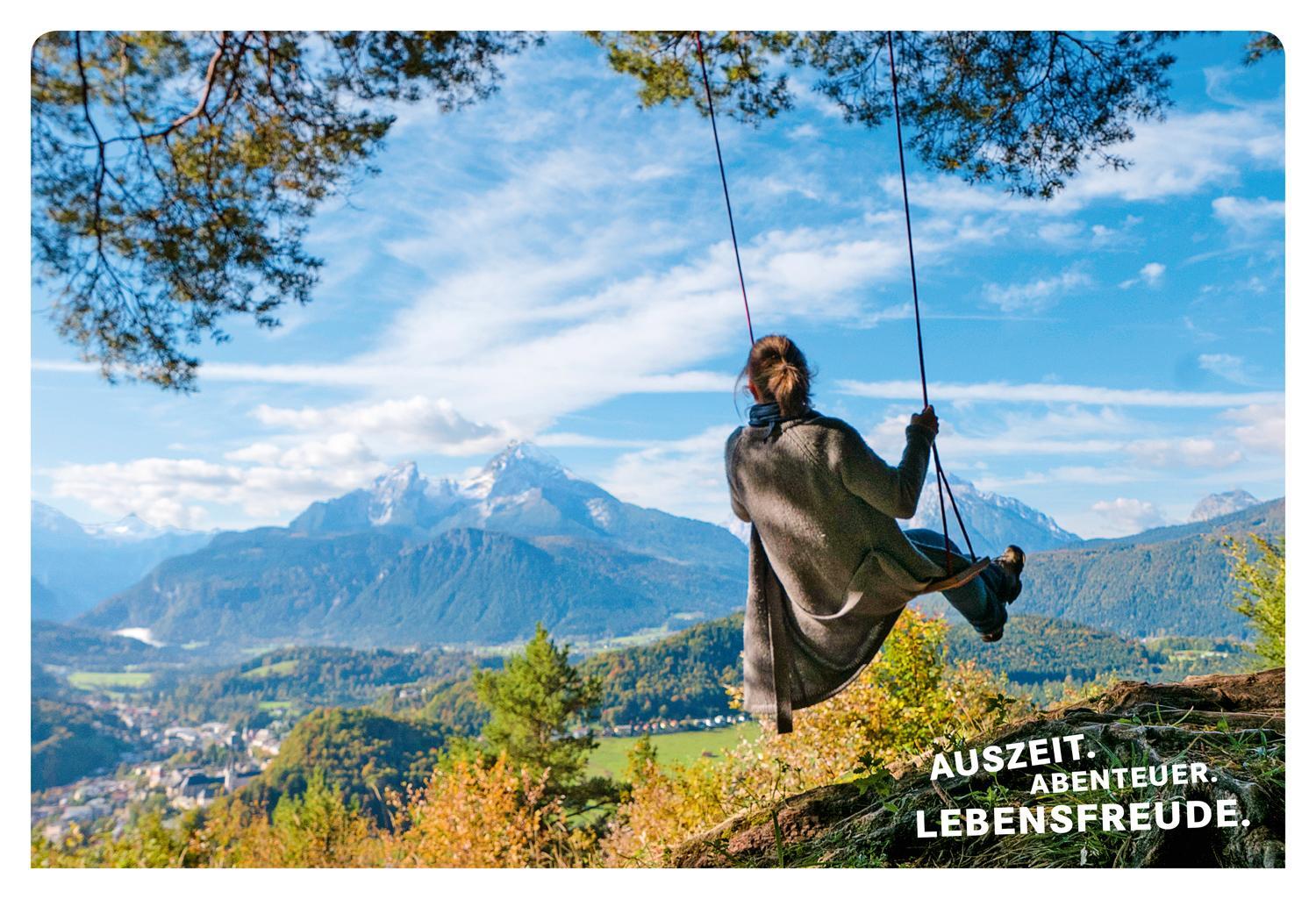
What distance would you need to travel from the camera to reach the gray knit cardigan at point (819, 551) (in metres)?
2.35

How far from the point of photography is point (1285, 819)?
2566 mm

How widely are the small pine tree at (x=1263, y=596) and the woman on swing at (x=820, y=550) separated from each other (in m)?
1.51

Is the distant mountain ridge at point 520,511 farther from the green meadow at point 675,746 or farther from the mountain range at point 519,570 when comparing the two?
the green meadow at point 675,746

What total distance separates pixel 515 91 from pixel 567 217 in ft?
1.66

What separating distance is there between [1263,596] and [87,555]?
15.6ft

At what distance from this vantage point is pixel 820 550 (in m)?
2.39

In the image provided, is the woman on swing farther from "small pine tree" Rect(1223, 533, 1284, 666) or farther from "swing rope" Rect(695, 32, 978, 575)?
"small pine tree" Rect(1223, 533, 1284, 666)

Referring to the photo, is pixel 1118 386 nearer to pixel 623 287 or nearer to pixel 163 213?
pixel 623 287

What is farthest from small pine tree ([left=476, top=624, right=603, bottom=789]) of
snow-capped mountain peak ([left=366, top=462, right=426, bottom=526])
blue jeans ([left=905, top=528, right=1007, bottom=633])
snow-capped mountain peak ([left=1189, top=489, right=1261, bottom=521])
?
snow-capped mountain peak ([left=1189, top=489, right=1261, bottom=521])

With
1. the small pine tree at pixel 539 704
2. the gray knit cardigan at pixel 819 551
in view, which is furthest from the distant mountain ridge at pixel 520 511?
the gray knit cardigan at pixel 819 551

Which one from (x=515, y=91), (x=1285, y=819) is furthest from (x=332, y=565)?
(x=1285, y=819)

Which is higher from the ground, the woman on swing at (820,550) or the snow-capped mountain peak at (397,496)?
the snow-capped mountain peak at (397,496)

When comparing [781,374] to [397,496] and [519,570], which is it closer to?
[397,496]

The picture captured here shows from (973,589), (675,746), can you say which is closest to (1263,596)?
(973,589)
